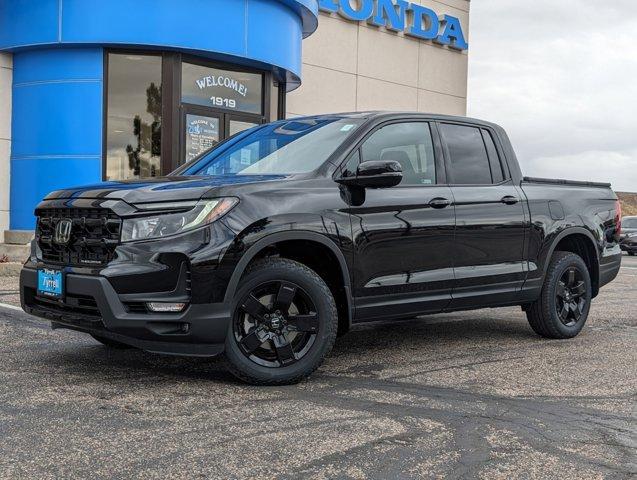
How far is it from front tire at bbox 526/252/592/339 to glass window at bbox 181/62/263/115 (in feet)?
29.1

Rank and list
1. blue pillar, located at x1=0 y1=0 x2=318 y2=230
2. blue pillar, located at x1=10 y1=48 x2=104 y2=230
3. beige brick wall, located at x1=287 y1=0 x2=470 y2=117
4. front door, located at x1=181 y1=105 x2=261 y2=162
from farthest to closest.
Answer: beige brick wall, located at x1=287 y1=0 x2=470 y2=117
front door, located at x1=181 y1=105 x2=261 y2=162
blue pillar, located at x1=10 y1=48 x2=104 y2=230
blue pillar, located at x1=0 y1=0 x2=318 y2=230

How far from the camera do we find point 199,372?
5.06 m

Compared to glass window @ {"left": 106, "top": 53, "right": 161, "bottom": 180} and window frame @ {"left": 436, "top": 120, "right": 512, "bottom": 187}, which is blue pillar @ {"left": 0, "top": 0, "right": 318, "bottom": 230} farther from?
window frame @ {"left": 436, "top": 120, "right": 512, "bottom": 187}

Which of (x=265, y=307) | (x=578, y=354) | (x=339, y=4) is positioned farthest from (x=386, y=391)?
(x=339, y=4)

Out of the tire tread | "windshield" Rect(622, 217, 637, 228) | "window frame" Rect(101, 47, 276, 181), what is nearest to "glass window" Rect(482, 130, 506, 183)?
the tire tread

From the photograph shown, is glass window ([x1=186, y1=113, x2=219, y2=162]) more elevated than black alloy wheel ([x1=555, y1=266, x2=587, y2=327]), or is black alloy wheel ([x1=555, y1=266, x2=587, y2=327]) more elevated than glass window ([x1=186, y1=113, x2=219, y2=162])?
glass window ([x1=186, y1=113, x2=219, y2=162])

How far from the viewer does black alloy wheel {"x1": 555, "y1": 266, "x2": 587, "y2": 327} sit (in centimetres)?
675

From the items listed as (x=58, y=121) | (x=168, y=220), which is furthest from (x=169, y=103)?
(x=168, y=220)

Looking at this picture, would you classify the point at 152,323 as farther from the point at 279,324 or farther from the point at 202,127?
the point at 202,127

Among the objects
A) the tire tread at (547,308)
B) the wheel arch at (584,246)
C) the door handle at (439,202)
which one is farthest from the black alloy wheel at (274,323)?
the wheel arch at (584,246)

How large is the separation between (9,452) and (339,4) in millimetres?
17340

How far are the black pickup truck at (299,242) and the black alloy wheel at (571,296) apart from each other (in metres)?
0.13

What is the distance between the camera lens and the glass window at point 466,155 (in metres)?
5.98

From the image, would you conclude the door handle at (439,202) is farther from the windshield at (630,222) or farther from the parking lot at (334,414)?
the windshield at (630,222)
